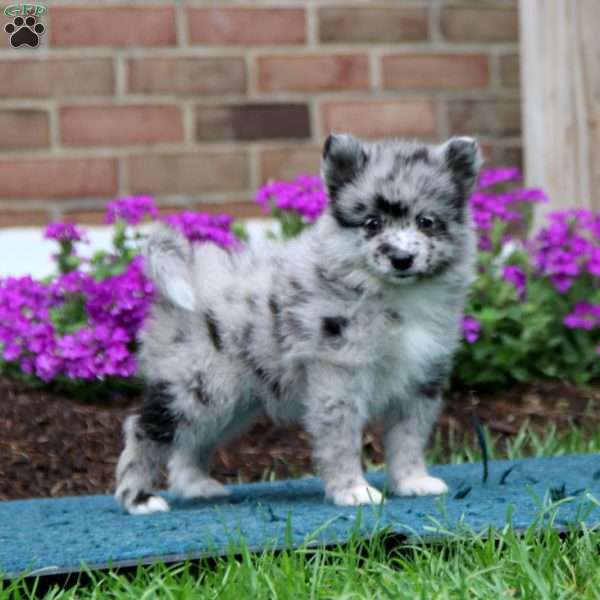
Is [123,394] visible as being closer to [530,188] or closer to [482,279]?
[482,279]

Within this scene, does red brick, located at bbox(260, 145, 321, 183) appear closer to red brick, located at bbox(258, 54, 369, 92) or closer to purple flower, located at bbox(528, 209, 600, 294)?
red brick, located at bbox(258, 54, 369, 92)

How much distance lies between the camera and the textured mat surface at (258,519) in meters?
3.27

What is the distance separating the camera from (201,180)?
655cm

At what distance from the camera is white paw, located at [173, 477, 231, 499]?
13.9 feet

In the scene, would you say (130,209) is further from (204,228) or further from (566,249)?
(566,249)

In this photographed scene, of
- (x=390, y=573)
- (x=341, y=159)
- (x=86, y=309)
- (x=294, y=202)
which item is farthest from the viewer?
(x=294, y=202)

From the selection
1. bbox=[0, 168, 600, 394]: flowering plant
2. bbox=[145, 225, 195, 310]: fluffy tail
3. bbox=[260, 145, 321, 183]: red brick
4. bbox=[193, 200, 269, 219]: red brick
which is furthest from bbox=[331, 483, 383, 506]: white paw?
bbox=[260, 145, 321, 183]: red brick

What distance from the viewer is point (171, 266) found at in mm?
4039

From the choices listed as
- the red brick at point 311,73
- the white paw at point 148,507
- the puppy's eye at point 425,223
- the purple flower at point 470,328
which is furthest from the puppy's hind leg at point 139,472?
the red brick at point 311,73

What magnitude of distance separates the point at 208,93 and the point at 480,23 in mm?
1485

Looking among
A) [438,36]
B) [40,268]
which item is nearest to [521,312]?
[438,36]

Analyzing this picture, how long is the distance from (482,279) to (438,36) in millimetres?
1597

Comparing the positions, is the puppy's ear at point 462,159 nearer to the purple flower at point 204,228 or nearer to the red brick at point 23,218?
the purple flower at point 204,228

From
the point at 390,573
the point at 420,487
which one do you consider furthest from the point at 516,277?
the point at 390,573
